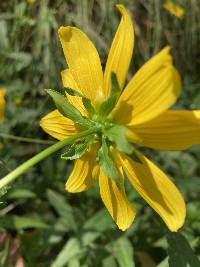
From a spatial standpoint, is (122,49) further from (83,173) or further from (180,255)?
(180,255)

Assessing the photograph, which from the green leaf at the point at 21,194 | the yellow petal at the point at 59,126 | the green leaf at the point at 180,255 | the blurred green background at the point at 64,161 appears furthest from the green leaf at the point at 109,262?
the yellow petal at the point at 59,126

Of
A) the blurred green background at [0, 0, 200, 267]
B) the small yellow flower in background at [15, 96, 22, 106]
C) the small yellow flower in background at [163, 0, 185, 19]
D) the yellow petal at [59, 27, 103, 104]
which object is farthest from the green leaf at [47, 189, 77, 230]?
the small yellow flower in background at [163, 0, 185, 19]

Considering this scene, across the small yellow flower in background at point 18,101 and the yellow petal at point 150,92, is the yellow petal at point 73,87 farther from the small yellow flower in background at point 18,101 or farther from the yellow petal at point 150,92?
the small yellow flower in background at point 18,101

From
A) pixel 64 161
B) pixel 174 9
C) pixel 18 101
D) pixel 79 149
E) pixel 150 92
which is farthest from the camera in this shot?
pixel 174 9

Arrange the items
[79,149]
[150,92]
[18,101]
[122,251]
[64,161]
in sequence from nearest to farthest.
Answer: [150,92]
[79,149]
[122,251]
[64,161]
[18,101]

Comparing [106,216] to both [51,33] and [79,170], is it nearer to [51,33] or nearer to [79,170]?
[79,170]

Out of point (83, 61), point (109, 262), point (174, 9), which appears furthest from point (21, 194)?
point (174, 9)
